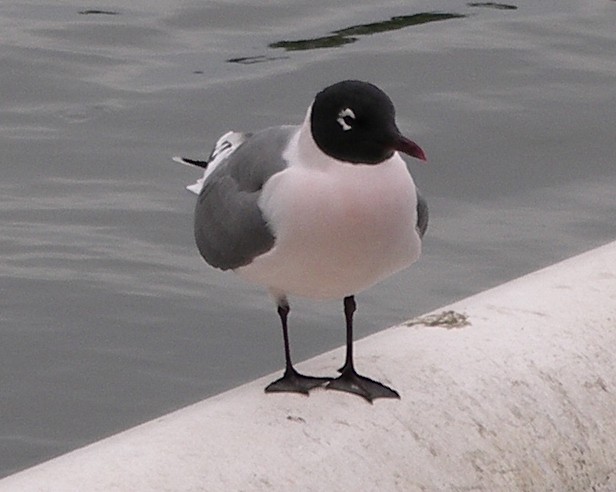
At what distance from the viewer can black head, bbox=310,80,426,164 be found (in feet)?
12.0

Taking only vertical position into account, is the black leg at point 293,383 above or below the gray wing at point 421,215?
below

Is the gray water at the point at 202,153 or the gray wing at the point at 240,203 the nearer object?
the gray wing at the point at 240,203

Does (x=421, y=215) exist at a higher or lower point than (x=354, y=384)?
higher

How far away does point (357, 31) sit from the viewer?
1017 cm

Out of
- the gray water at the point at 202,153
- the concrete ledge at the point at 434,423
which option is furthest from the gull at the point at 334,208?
the gray water at the point at 202,153

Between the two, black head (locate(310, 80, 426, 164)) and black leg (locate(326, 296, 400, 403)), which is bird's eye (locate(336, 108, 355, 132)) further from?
black leg (locate(326, 296, 400, 403))

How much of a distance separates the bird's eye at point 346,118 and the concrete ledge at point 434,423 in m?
0.54

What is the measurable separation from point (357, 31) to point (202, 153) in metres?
2.20

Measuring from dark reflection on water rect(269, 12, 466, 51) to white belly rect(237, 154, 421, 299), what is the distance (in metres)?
6.32

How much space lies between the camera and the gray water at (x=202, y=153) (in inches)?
261

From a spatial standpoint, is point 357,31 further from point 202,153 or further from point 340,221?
point 340,221

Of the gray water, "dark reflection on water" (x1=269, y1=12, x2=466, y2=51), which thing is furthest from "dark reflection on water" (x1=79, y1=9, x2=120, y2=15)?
"dark reflection on water" (x1=269, y1=12, x2=466, y2=51)

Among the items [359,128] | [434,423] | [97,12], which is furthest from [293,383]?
[97,12]

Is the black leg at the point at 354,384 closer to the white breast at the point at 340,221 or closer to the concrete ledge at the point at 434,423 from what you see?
the concrete ledge at the point at 434,423
